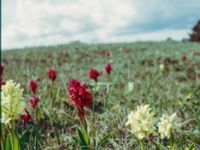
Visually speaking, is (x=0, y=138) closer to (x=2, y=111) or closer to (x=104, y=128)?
(x=2, y=111)

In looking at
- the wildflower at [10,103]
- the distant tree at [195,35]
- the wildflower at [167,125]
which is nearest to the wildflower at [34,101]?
the wildflower at [10,103]

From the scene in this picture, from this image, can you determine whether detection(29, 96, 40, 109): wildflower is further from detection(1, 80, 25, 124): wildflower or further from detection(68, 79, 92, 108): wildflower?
detection(1, 80, 25, 124): wildflower

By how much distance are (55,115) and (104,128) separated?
69cm

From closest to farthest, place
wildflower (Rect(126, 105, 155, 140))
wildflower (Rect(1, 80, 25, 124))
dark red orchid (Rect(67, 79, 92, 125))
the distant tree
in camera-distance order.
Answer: wildflower (Rect(126, 105, 155, 140)), wildflower (Rect(1, 80, 25, 124)), dark red orchid (Rect(67, 79, 92, 125)), the distant tree

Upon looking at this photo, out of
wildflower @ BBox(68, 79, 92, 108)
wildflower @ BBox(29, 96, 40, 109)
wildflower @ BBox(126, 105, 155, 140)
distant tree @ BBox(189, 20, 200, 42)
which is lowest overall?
distant tree @ BBox(189, 20, 200, 42)

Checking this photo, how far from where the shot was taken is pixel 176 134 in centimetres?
355

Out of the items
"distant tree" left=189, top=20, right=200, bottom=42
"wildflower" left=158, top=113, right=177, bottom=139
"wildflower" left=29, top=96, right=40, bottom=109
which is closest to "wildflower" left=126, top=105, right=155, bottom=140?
"wildflower" left=158, top=113, right=177, bottom=139

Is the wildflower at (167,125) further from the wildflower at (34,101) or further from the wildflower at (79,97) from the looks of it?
the wildflower at (34,101)

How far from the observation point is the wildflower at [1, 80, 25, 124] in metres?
2.66

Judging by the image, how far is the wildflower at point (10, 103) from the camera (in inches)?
105

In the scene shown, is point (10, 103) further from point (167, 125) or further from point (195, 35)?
point (195, 35)

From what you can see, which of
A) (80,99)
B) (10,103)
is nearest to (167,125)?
(80,99)

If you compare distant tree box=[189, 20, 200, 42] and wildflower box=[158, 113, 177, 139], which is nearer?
wildflower box=[158, 113, 177, 139]

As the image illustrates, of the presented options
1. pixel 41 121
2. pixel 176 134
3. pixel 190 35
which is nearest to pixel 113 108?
pixel 41 121
